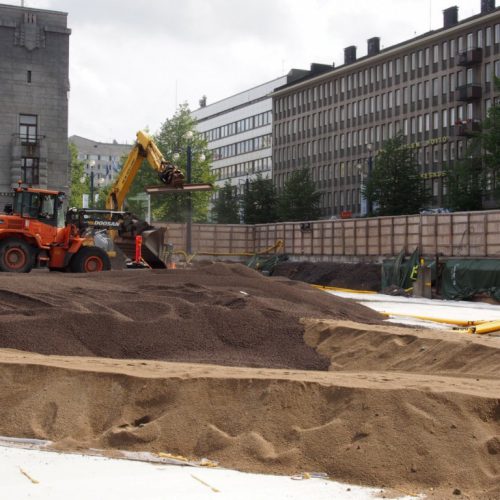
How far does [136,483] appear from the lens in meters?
8.52

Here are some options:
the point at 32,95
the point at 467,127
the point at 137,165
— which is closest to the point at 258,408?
the point at 137,165

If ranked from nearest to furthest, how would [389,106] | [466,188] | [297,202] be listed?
[466,188] < [297,202] < [389,106]

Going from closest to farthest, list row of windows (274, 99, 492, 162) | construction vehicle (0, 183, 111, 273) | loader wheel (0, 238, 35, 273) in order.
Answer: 1. loader wheel (0, 238, 35, 273)
2. construction vehicle (0, 183, 111, 273)
3. row of windows (274, 99, 492, 162)

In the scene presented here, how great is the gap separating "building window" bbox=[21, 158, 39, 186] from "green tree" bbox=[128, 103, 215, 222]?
2598 cm

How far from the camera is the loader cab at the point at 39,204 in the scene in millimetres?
30328

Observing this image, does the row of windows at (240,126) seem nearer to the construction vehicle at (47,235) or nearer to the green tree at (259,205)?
the green tree at (259,205)

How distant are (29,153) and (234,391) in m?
45.5

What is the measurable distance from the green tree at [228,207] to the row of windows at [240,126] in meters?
33.3

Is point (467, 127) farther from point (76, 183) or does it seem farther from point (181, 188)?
point (181, 188)

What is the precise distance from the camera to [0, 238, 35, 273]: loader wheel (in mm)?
29719

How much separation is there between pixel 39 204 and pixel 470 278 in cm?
1829

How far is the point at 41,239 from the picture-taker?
1196 inches


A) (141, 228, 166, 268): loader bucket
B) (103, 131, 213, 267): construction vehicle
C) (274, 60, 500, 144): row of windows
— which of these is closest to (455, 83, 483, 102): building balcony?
(274, 60, 500, 144): row of windows

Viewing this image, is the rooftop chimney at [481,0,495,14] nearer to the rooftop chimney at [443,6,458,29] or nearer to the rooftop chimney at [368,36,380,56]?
the rooftop chimney at [443,6,458,29]
